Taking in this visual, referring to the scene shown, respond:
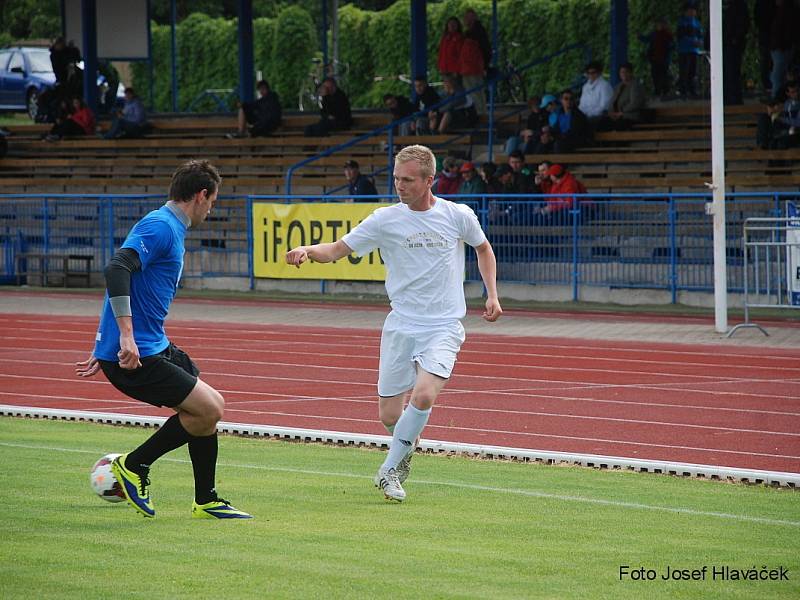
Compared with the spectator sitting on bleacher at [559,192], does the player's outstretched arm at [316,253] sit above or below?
below

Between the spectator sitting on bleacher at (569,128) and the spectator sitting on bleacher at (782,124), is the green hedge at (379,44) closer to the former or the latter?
the spectator sitting on bleacher at (569,128)

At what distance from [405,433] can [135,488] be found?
5.06 ft

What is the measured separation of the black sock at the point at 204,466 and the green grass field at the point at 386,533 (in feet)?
0.54

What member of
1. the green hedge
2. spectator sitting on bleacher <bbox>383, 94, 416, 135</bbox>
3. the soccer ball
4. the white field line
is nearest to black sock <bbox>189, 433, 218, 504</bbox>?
the soccer ball

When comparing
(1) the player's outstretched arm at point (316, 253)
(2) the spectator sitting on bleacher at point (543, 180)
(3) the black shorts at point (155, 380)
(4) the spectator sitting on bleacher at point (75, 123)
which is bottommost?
(3) the black shorts at point (155, 380)

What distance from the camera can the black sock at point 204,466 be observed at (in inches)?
285

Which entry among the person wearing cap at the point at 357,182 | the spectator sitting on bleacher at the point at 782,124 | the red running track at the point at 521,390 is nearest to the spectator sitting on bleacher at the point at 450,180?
the person wearing cap at the point at 357,182

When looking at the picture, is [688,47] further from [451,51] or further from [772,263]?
[772,263]

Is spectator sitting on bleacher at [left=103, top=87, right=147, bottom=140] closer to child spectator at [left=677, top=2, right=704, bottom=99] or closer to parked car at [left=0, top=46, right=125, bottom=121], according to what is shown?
parked car at [left=0, top=46, right=125, bottom=121]

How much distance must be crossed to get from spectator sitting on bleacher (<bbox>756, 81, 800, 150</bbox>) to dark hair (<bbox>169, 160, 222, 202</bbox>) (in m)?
16.9

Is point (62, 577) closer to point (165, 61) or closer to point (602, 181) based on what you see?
point (602, 181)

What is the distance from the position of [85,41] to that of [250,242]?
38.8ft

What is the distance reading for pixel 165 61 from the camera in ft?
170

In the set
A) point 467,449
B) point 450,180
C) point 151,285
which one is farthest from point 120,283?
point 450,180
